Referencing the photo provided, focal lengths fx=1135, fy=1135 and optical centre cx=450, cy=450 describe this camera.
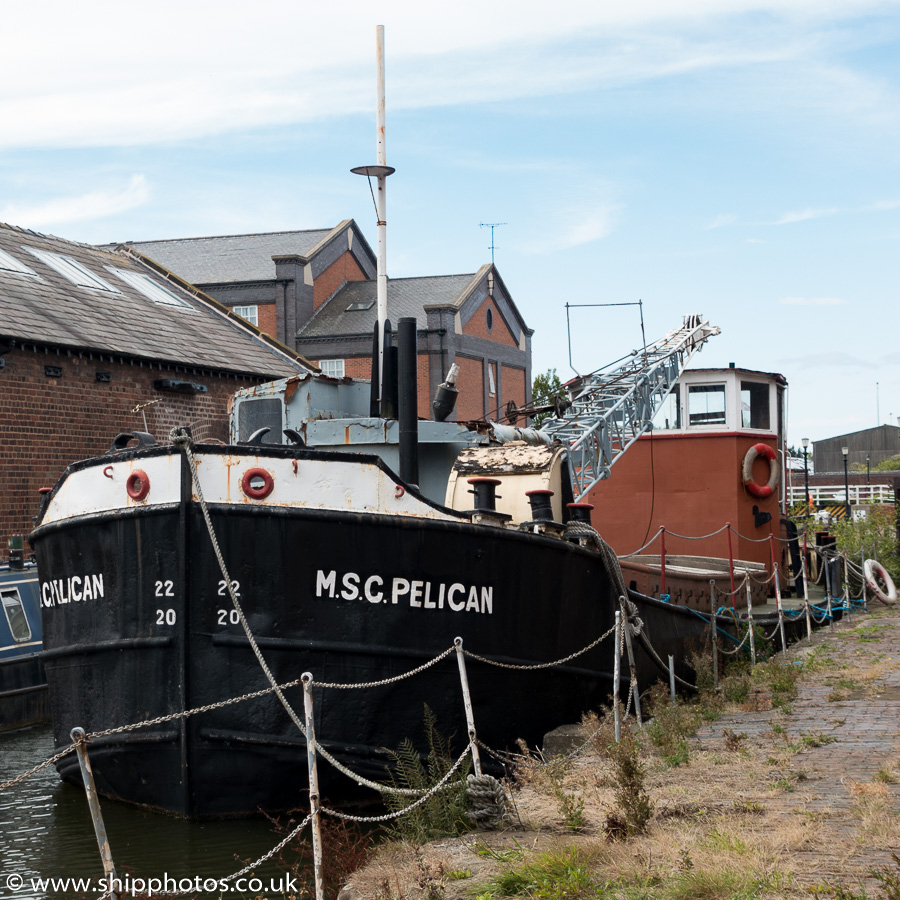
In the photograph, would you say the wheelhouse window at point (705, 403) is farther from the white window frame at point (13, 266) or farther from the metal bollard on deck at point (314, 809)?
the metal bollard on deck at point (314, 809)

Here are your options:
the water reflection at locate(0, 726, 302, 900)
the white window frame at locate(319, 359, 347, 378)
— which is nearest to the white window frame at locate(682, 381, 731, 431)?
the water reflection at locate(0, 726, 302, 900)

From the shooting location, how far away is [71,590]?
945 centimetres

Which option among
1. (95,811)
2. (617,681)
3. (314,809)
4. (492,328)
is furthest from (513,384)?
(95,811)

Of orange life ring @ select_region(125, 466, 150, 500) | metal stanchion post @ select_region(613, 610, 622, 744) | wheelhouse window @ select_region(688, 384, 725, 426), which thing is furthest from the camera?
wheelhouse window @ select_region(688, 384, 725, 426)

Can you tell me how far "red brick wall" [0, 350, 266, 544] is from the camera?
1934cm

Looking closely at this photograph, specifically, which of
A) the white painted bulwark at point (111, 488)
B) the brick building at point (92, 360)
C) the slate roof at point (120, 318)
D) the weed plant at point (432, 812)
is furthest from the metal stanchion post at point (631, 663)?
the slate roof at point (120, 318)

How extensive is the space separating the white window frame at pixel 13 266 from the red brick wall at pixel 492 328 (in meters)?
20.5

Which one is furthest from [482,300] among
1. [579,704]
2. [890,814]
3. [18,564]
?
[890,814]

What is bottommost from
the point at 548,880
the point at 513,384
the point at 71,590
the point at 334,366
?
the point at 548,880

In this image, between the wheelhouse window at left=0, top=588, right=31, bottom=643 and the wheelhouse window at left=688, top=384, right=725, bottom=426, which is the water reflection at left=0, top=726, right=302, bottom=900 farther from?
the wheelhouse window at left=688, top=384, right=725, bottom=426

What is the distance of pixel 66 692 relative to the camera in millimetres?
9633

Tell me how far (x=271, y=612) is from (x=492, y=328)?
36.1 meters

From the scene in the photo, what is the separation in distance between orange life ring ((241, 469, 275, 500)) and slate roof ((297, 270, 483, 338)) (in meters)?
30.8

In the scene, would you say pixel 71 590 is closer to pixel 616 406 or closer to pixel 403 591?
pixel 403 591
